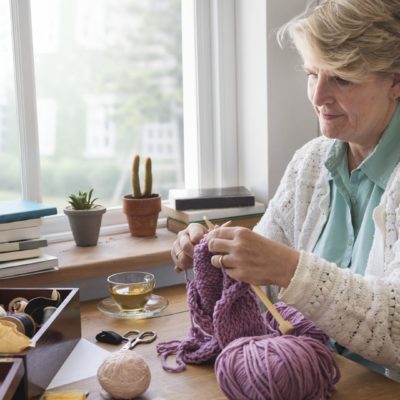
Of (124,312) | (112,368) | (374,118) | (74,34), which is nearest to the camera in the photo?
(112,368)

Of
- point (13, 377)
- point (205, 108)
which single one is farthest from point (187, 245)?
point (205, 108)

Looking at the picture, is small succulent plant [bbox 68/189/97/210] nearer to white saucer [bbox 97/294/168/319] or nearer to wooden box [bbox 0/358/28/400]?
white saucer [bbox 97/294/168/319]

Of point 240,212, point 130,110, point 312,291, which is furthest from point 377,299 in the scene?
point 130,110

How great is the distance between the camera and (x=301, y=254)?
112 centimetres

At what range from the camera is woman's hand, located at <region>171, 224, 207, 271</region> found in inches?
53.0

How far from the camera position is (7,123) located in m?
1.84

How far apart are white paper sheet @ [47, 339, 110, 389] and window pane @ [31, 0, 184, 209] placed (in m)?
0.73

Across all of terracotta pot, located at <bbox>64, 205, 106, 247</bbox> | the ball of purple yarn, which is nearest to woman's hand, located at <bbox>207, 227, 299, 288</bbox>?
the ball of purple yarn

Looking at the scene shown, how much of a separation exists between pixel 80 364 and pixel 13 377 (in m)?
0.26

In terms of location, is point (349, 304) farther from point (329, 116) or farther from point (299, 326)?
point (329, 116)

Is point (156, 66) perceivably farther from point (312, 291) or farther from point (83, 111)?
point (312, 291)

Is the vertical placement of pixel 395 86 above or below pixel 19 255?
above

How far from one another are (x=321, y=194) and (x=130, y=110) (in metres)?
0.74

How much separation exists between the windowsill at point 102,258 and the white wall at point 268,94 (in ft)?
1.15
